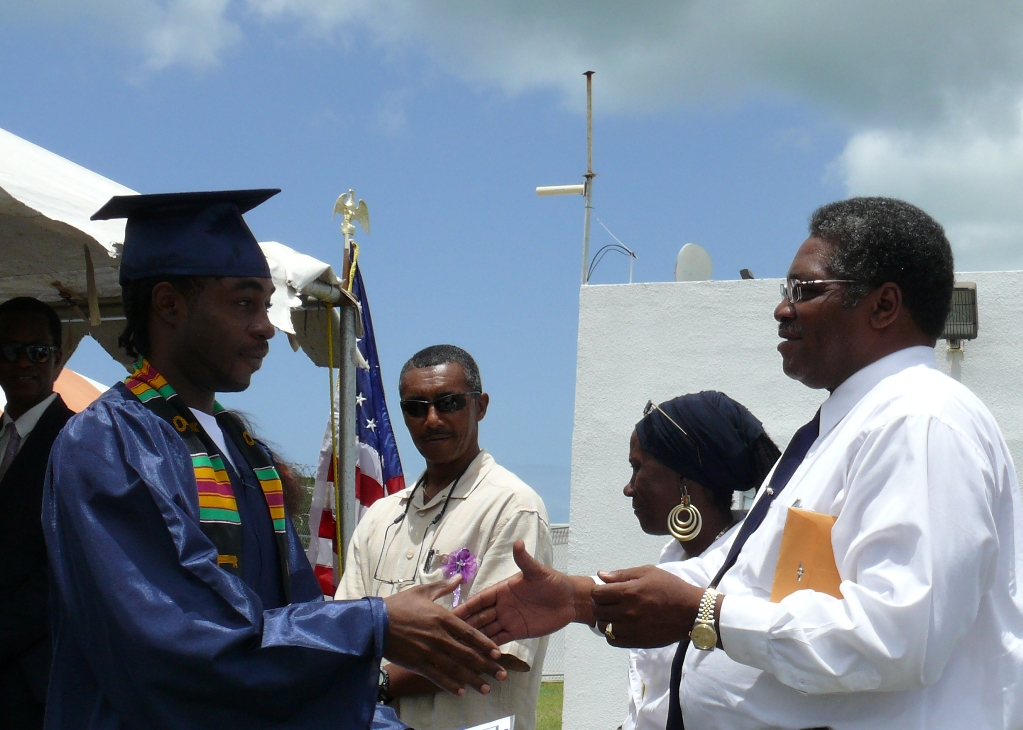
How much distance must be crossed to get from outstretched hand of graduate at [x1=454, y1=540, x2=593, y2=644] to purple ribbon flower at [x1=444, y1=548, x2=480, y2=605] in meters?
0.72

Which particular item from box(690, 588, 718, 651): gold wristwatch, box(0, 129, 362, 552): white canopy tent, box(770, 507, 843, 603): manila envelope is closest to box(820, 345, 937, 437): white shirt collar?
box(770, 507, 843, 603): manila envelope

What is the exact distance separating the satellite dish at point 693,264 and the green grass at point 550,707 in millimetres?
4196

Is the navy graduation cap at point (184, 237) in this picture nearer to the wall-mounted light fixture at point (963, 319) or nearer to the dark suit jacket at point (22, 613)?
the dark suit jacket at point (22, 613)

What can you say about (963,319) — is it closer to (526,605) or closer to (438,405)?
(438,405)

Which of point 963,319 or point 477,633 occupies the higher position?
point 963,319

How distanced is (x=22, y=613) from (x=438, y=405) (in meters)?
1.76

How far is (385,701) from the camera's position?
151 inches

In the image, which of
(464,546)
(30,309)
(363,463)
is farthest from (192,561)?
(363,463)

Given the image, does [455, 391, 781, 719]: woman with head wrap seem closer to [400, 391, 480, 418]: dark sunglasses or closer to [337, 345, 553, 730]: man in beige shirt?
[337, 345, 553, 730]: man in beige shirt

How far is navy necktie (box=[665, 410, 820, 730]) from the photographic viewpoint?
2.71 meters

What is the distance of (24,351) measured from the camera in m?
4.68

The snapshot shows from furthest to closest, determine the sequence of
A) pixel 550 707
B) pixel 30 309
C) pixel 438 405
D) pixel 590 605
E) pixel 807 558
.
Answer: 1. pixel 550 707
2. pixel 30 309
3. pixel 438 405
4. pixel 590 605
5. pixel 807 558

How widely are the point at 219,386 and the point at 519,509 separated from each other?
1.53 m

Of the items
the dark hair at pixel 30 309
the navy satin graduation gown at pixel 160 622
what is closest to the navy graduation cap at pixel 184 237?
the navy satin graduation gown at pixel 160 622
